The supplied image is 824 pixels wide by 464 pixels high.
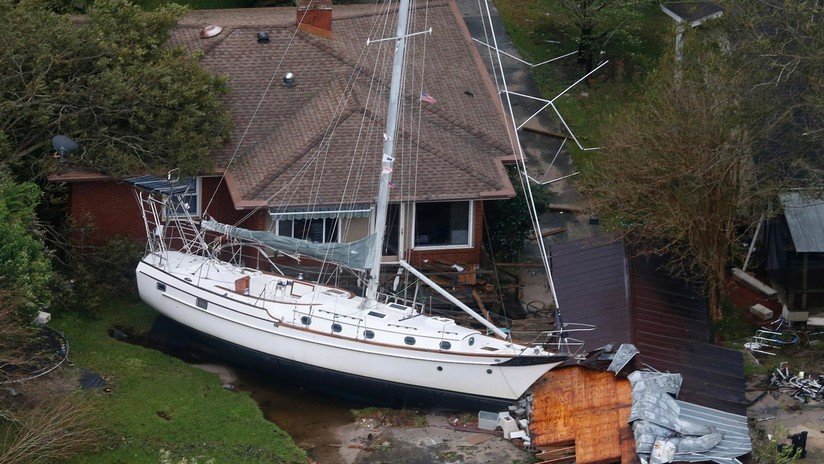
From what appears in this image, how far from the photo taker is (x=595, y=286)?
101 feet

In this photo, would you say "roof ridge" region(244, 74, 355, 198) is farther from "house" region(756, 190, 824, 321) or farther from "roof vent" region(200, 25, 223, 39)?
"house" region(756, 190, 824, 321)

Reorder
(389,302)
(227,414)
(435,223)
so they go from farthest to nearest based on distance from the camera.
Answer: (435,223), (389,302), (227,414)

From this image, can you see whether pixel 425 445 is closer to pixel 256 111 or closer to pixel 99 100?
pixel 256 111

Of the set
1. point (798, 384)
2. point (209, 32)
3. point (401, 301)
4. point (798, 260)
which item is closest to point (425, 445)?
point (401, 301)

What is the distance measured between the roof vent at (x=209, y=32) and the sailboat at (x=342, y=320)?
579 centimetres

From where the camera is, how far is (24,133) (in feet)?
103

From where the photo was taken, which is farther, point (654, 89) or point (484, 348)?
point (654, 89)

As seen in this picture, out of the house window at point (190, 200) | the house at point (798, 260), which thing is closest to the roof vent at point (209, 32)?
the house window at point (190, 200)

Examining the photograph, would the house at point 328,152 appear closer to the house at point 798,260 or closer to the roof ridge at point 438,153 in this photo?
the roof ridge at point 438,153

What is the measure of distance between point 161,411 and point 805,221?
1553 centimetres

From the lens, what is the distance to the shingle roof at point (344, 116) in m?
32.1

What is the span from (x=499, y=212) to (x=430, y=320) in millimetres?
6172

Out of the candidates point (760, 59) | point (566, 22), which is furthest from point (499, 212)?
point (566, 22)

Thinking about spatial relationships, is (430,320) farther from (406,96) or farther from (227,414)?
(406,96)
